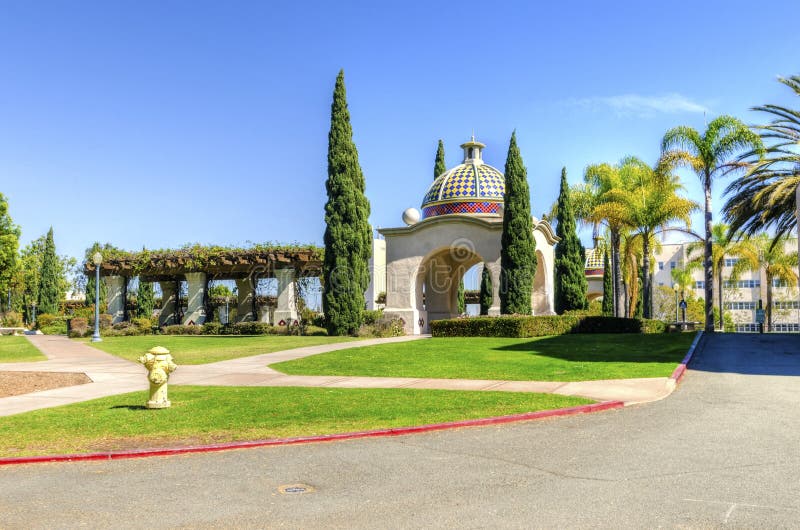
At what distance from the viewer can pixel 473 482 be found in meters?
6.99

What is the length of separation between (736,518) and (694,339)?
21347 millimetres

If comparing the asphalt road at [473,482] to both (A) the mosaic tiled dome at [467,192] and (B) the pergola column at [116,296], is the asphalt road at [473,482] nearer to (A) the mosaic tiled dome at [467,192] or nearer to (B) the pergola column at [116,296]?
(A) the mosaic tiled dome at [467,192]

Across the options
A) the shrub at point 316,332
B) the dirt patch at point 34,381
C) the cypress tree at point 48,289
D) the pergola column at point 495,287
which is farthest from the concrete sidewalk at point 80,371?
the cypress tree at point 48,289

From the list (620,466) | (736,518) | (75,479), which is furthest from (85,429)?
(736,518)

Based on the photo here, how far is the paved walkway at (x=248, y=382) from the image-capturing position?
42.1 feet

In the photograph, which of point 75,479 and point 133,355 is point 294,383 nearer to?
point 75,479

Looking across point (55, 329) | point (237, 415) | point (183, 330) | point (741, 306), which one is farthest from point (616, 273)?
point (741, 306)

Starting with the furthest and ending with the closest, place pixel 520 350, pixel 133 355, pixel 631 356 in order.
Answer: pixel 133 355
pixel 520 350
pixel 631 356

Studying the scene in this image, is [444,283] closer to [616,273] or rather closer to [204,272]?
[616,273]

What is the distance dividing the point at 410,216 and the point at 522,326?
1477cm

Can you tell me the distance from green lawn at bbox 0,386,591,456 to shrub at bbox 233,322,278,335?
22087mm

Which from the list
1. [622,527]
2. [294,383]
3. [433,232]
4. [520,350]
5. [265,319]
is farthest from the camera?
[265,319]

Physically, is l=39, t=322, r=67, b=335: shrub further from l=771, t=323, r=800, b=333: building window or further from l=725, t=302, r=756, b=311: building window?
l=771, t=323, r=800, b=333: building window

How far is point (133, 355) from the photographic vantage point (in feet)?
77.6
